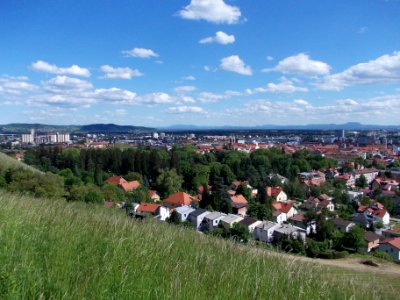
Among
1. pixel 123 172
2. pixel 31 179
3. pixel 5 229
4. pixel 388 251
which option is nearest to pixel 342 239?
pixel 388 251

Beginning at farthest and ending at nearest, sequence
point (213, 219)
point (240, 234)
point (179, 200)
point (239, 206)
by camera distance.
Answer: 1. point (239, 206)
2. point (179, 200)
3. point (213, 219)
4. point (240, 234)

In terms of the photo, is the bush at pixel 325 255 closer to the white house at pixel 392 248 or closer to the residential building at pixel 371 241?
the residential building at pixel 371 241

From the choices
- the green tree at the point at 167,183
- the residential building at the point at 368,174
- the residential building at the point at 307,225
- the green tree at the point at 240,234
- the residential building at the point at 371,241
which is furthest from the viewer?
the residential building at the point at 368,174

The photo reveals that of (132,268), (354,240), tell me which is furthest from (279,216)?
(132,268)

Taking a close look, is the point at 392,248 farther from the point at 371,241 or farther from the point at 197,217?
the point at 197,217

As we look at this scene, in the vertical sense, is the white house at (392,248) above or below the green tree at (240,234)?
below

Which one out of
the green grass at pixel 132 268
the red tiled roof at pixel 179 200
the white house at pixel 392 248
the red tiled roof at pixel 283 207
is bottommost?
the white house at pixel 392 248

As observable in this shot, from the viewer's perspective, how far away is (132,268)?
7.54 ft

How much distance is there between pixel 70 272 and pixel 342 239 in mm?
25950

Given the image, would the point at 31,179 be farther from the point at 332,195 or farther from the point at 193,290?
the point at 332,195

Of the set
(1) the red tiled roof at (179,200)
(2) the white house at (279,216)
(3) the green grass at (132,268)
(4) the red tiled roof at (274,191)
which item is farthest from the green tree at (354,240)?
(3) the green grass at (132,268)

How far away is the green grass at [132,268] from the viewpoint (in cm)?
188

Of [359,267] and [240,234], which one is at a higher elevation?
[240,234]

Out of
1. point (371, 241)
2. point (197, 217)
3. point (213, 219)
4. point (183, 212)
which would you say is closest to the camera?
point (371, 241)
